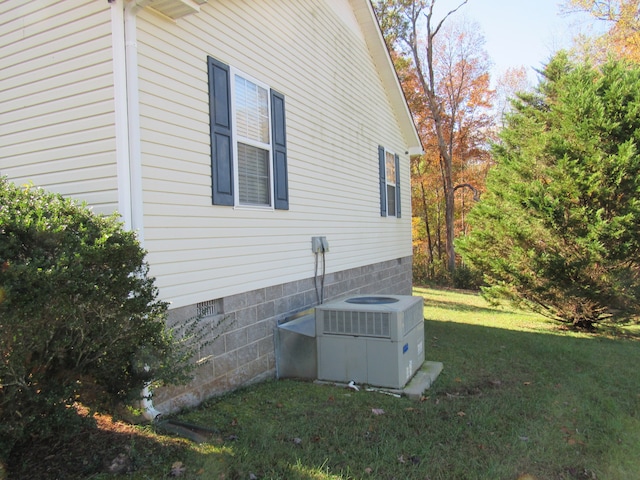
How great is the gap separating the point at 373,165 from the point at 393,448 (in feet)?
21.2

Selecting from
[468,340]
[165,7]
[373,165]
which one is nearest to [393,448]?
[165,7]

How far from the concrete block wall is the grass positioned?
0.16 m

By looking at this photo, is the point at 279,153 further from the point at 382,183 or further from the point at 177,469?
the point at 382,183

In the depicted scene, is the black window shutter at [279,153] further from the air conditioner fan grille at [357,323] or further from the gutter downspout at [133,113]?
the gutter downspout at [133,113]

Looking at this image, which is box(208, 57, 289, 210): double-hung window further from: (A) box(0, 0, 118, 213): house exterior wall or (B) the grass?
(B) the grass

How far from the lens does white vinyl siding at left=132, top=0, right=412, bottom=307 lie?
3807mm

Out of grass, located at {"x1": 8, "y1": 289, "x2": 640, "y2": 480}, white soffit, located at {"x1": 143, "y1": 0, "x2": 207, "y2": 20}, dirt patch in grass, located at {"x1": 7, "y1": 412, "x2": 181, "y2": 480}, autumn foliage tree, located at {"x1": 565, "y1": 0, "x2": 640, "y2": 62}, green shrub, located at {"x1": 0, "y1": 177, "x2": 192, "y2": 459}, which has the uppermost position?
autumn foliage tree, located at {"x1": 565, "y1": 0, "x2": 640, "y2": 62}

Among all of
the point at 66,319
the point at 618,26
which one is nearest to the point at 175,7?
the point at 66,319

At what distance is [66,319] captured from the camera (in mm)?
2498

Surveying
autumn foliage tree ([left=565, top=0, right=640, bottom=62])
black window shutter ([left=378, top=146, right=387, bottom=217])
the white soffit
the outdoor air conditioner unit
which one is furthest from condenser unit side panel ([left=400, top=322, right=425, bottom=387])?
autumn foliage tree ([left=565, top=0, right=640, bottom=62])

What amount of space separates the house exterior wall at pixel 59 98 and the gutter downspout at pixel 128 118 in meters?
0.10

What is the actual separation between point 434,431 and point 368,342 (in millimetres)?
1269

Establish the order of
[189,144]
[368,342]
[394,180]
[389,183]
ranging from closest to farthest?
[189,144] < [368,342] < [389,183] < [394,180]

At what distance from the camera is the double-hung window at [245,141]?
4.45 metres
